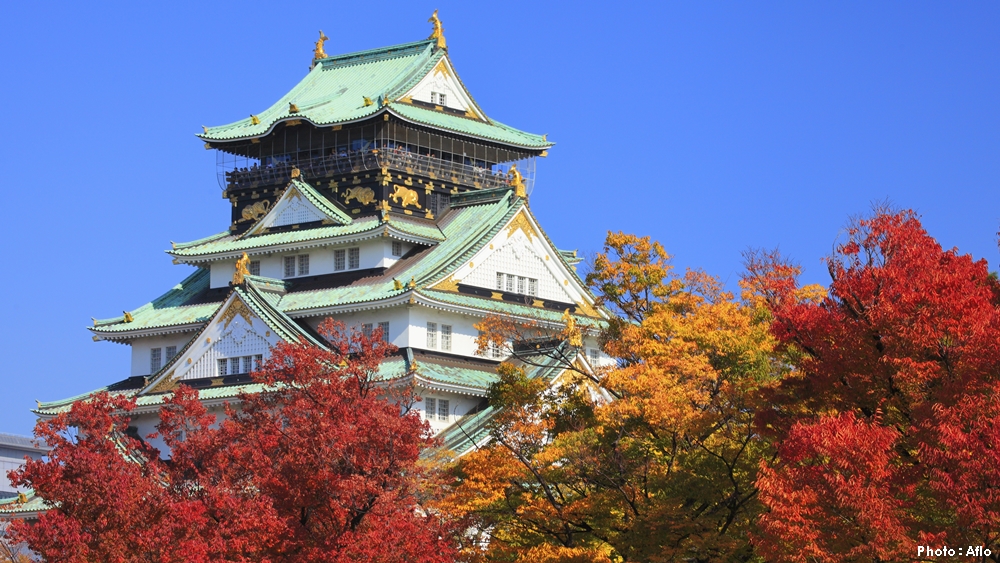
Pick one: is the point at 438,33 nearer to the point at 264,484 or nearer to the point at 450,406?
the point at 450,406

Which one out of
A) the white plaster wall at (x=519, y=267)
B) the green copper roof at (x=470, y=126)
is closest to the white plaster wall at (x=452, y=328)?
the white plaster wall at (x=519, y=267)

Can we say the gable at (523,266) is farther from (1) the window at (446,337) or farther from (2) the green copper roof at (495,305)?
(1) the window at (446,337)

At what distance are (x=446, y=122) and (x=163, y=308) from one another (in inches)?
551

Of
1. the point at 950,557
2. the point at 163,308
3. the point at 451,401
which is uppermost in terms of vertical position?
the point at 163,308

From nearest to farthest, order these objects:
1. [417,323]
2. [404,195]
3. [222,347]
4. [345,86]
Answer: [417,323]
[222,347]
[404,195]
[345,86]

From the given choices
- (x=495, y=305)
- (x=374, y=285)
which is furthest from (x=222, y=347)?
(x=495, y=305)

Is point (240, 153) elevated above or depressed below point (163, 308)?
above

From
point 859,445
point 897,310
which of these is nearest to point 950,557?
point 859,445

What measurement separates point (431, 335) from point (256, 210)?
11988mm

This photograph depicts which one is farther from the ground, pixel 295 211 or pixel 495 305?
pixel 295 211

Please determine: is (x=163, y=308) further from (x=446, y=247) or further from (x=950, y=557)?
(x=950, y=557)

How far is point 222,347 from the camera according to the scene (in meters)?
64.0

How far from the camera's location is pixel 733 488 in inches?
1649

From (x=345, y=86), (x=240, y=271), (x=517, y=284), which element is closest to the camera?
(x=240, y=271)
